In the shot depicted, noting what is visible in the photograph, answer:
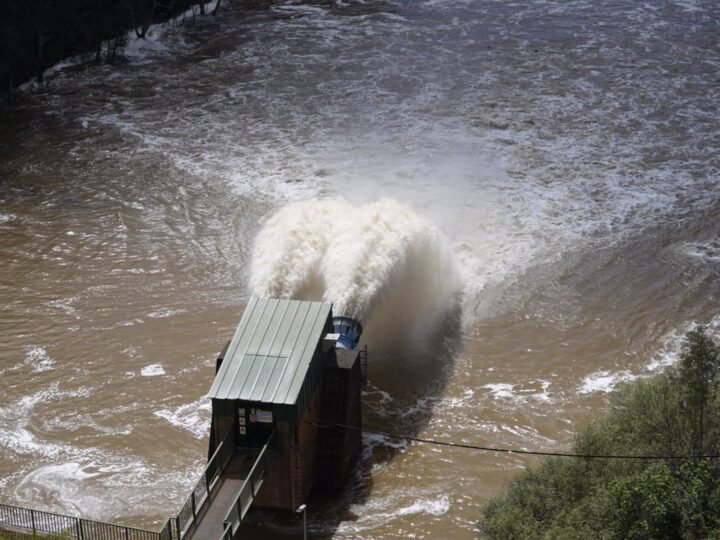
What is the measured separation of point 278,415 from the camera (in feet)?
81.8

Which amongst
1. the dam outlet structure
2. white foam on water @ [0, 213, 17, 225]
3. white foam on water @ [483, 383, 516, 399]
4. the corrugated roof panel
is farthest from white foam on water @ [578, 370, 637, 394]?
white foam on water @ [0, 213, 17, 225]

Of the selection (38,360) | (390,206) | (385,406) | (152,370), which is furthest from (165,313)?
(385,406)

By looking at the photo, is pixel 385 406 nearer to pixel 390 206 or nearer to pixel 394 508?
pixel 394 508

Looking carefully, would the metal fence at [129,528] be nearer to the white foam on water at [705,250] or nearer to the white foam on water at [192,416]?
the white foam on water at [192,416]

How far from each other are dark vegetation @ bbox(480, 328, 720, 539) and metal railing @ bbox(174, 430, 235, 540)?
6622mm

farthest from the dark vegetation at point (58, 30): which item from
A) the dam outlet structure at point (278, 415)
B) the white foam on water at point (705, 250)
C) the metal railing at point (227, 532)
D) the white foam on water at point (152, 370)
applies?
the metal railing at point (227, 532)

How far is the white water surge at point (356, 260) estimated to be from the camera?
105ft

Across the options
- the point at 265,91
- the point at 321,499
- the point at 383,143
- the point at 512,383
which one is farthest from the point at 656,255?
the point at 265,91

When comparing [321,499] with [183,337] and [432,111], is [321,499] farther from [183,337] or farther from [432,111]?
[432,111]

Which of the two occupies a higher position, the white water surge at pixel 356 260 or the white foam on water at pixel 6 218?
the white water surge at pixel 356 260

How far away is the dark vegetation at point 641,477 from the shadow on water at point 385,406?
5296 millimetres

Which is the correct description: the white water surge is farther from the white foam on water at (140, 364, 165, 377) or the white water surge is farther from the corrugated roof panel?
the corrugated roof panel

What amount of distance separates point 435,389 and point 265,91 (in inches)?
1293

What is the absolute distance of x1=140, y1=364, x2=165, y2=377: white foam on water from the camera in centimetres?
3256
